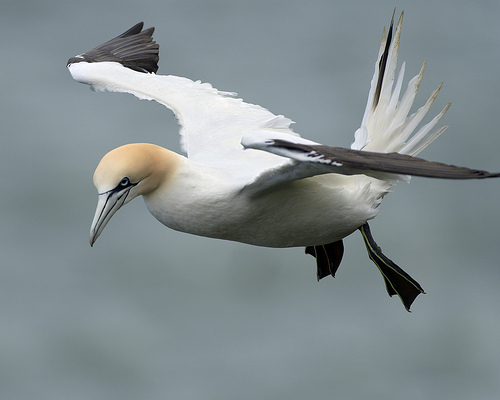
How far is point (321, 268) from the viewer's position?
9609mm

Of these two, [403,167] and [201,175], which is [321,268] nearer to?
[201,175]

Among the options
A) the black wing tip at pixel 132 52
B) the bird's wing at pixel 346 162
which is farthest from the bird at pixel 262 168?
the black wing tip at pixel 132 52

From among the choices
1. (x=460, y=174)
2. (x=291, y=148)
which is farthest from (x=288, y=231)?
(x=460, y=174)

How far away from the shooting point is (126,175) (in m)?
6.85

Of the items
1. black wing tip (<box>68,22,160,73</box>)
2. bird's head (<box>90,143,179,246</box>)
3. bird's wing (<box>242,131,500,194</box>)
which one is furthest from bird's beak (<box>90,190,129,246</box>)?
black wing tip (<box>68,22,160,73</box>)

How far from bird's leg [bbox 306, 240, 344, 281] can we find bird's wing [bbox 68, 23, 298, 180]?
1424 mm

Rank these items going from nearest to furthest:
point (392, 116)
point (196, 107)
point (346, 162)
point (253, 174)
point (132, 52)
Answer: point (346, 162) → point (253, 174) → point (392, 116) → point (196, 107) → point (132, 52)

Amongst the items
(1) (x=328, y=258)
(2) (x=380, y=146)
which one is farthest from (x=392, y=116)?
(1) (x=328, y=258)

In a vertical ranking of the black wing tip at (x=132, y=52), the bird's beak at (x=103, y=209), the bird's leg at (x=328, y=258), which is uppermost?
the black wing tip at (x=132, y=52)

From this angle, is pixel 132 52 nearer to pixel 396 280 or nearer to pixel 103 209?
pixel 396 280

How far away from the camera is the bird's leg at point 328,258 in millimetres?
9547

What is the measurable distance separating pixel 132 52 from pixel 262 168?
349 centimetres

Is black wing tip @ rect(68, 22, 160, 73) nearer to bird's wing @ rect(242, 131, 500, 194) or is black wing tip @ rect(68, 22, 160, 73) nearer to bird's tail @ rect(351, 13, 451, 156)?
bird's tail @ rect(351, 13, 451, 156)

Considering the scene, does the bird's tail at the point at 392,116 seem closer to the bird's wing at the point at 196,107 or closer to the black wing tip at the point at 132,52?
the bird's wing at the point at 196,107
